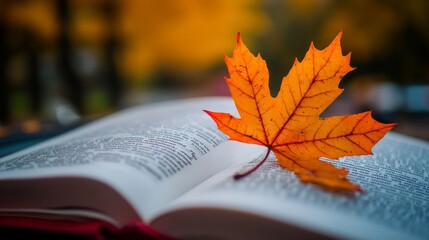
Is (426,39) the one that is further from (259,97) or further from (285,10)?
(259,97)

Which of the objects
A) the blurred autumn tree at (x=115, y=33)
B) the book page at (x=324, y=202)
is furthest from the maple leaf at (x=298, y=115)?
the blurred autumn tree at (x=115, y=33)

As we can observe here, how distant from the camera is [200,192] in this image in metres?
0.44

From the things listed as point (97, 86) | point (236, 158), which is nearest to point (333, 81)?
point (236, 158)

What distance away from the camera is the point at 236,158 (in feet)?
1.98

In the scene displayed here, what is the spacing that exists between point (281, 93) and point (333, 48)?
8cm

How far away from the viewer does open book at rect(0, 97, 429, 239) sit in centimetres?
39

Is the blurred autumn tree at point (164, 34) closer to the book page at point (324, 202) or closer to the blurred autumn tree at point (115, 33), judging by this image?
the blurred autumn tree at point (115, 33)

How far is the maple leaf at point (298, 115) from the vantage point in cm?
50

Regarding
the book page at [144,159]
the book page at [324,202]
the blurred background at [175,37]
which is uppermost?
the blurred background at [175,37]

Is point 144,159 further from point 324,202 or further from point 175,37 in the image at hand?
point 175,37

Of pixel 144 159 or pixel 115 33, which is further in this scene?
pixel 115 33

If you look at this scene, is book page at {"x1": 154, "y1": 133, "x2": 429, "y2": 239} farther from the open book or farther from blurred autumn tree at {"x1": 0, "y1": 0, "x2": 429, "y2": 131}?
blurred autumn tree at {"x1": 0, "y1": 0, "x2": 429, "y2": 131}

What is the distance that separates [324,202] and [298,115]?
0.15 metres

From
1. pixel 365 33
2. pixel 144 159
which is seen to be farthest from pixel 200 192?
pixel 365 33
